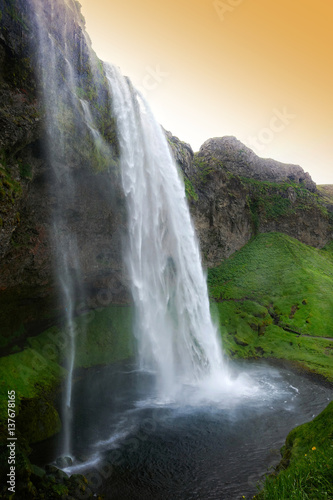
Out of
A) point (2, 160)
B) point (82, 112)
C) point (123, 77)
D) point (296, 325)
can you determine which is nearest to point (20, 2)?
point (82, 112)

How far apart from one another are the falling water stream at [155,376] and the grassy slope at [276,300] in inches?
207

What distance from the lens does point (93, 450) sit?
15.0 meters

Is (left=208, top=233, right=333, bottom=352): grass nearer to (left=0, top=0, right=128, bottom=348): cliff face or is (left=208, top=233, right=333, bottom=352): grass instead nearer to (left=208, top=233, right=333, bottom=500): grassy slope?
(left=208, top=233, right=333, bottom=500): grassy slope

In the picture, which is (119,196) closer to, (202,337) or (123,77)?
(123,77)

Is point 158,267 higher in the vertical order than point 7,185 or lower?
lower

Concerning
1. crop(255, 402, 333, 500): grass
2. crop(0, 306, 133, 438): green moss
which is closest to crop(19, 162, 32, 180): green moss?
crop(0, 306, 133, 438): green moss

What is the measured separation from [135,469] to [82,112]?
74.8 ft

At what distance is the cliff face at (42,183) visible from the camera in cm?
1644

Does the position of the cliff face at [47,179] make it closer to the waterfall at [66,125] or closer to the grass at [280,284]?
the waterfall at [66,125]

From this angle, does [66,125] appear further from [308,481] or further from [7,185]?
[308,481]

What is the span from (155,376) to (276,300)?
26239 millimetres

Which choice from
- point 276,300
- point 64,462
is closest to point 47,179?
point 64,462

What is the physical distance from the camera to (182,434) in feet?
54.9

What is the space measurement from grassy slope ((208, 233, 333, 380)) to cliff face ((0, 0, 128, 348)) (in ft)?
63.6
